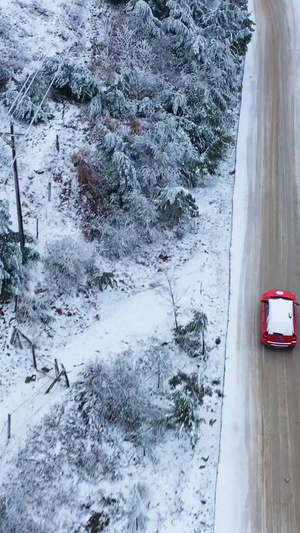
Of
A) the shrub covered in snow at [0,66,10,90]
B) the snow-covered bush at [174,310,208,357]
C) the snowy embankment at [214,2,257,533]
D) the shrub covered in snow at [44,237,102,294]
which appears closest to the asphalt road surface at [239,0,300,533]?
the snowy embankment at [214,2,257,533]

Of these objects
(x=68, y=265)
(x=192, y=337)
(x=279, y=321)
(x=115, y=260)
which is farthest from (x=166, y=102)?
(x=279, y=321)

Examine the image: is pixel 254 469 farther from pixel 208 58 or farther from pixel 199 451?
pixel 208 58

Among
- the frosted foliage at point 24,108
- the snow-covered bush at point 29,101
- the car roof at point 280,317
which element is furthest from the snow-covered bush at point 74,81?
the car roof at point 280,317

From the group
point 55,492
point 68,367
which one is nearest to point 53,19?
point 68,367

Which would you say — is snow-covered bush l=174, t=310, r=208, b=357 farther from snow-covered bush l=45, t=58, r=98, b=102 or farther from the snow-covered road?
snow-covered bush l=45, t=58, r=98, b=102

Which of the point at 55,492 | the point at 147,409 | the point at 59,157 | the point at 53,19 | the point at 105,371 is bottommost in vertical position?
the point at 55,492

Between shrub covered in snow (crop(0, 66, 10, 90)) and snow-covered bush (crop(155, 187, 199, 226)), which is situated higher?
shrub covered in snow (crop(0, 66, 10, 90))
